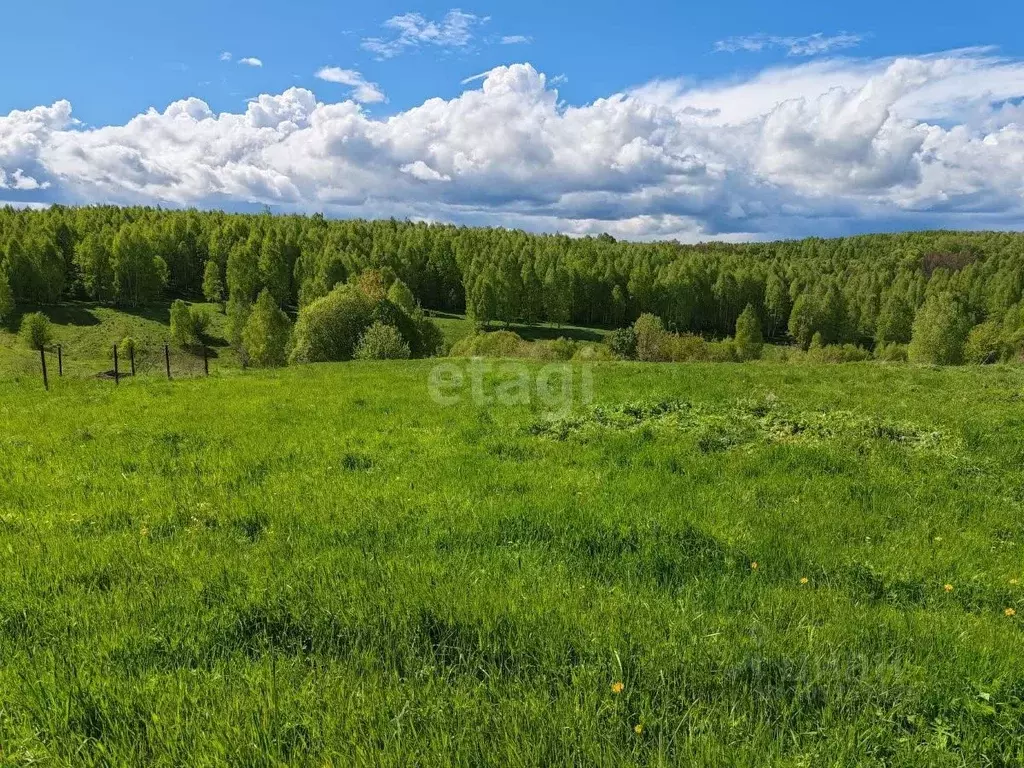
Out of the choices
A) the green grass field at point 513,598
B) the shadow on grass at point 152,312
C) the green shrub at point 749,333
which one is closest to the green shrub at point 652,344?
the green shrub at point 749,333

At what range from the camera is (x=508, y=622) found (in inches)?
186

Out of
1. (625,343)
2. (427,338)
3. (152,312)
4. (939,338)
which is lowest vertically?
(625,343)

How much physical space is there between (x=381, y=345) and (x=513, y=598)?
51.6 metres

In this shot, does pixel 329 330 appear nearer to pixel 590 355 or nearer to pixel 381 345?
pixel 381 345

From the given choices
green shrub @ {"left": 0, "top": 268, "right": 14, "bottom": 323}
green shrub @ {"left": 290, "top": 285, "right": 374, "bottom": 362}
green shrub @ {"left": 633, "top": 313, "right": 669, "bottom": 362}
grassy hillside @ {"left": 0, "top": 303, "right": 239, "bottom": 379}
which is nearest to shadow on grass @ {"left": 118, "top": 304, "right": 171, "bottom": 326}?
grassy hillside @ {"left": 0, "top": 303, "right": 239, "bottom": 379}

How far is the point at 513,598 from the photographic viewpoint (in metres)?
5.08

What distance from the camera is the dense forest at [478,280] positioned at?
11975 cm

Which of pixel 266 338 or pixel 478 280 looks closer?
pixel 266 338

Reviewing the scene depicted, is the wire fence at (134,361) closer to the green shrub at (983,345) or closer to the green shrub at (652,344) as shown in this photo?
the green shrub at (652,344)

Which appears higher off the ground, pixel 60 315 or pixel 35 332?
pixel 60 315

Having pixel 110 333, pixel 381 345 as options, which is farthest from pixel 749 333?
pixel 110 333

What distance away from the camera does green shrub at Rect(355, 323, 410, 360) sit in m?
54.5

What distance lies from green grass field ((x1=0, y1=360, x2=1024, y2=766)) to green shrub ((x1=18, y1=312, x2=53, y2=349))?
9588cm

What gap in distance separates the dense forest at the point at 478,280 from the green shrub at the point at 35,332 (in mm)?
28291
